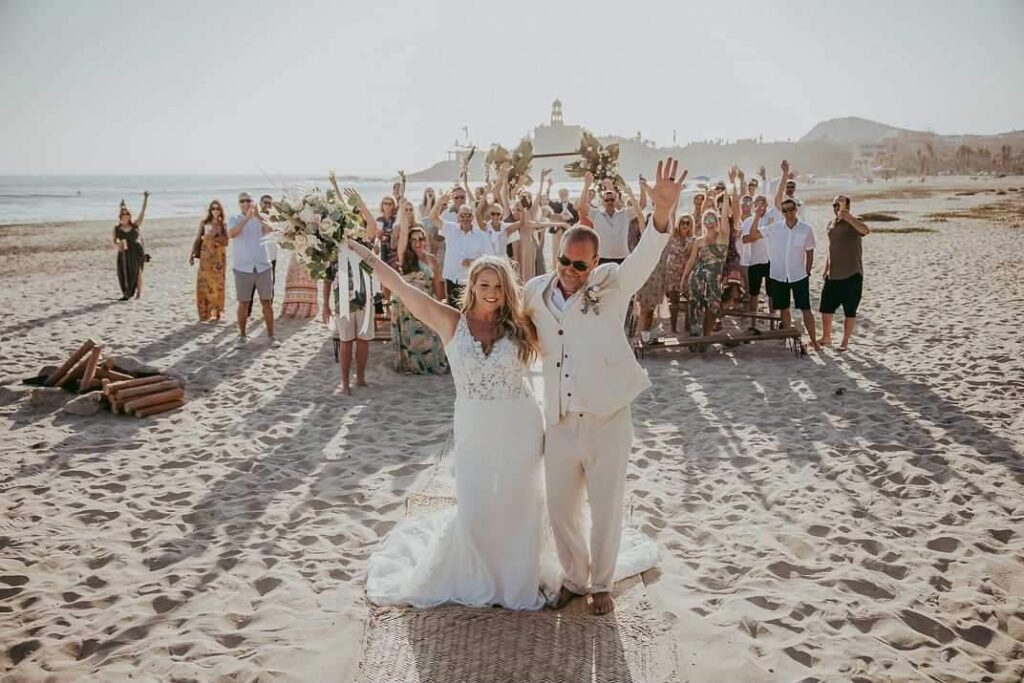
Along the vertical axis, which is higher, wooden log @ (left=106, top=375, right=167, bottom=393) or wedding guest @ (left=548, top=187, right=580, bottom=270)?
wedding guest @ (left=548, top=187, right=580, bottom=270)

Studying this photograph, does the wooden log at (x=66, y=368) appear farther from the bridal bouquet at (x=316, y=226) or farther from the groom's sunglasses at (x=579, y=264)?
the groom's sunglasses at (x=579, y=264)

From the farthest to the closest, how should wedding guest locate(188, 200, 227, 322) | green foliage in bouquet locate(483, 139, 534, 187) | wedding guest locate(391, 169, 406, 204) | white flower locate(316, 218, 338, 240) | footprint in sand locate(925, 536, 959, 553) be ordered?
1. green foliage in bouquet locate(483, 139, 534, 187)
2. wedding guest locate(188, 200, 227, 322)
3. wedding guest locate(391, 169, 406, 204)
4. white flower locate(316, 218, 338, 240)
5. footprint in sand locate(925, 536, 959, 553)

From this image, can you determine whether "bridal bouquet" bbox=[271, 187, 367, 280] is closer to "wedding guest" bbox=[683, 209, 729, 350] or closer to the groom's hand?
the groom's hand

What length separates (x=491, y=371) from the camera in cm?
380

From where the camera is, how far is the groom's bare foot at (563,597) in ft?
12.8

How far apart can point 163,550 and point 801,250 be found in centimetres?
803

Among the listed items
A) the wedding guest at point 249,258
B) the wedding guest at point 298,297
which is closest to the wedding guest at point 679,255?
the wedding guest at point 249,258

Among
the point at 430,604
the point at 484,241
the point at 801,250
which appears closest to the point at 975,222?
the point at 801,250

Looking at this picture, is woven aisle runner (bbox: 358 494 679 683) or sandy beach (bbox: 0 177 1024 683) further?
sandy beach (bbox: 0 177 1024 683)

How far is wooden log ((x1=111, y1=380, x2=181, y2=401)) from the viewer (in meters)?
7.37

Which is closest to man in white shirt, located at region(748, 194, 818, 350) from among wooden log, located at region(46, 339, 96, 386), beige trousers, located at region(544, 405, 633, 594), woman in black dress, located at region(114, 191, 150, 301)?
beige trousers, located at region(544, 405, 633, 594)

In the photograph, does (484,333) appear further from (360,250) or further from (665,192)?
(665,192)

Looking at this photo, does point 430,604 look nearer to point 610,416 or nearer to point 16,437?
point 610,416

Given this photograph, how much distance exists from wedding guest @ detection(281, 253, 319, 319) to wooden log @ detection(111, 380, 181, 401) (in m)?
4.48
